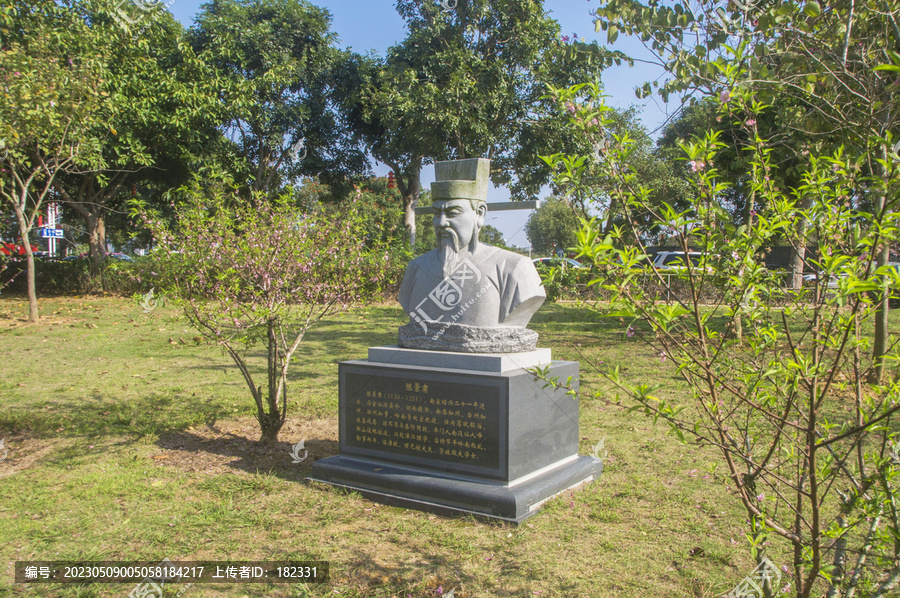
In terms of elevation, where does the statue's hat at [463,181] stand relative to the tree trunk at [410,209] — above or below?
below

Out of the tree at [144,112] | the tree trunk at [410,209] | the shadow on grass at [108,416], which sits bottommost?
the shadow on grass at [108,416]

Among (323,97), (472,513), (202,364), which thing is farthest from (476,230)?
(323,97)

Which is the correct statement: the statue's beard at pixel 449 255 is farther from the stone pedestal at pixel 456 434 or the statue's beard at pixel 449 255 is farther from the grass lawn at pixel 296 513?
the grass lawn at pixel 296 513

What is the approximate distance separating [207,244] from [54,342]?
691 centimetres

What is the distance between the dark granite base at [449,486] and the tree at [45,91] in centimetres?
656

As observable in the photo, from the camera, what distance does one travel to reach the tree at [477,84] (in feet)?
46.9

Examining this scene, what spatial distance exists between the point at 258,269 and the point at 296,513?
221 centimetres

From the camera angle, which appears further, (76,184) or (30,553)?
(76,184)

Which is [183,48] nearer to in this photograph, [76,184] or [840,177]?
[76,184]

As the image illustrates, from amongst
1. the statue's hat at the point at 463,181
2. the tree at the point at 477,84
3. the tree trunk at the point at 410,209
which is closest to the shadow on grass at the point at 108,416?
the statue's hat at the point at 463,181

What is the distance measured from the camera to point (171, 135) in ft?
51.9

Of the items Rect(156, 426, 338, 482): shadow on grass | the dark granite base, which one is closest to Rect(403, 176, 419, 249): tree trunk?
Rect(156, 426, 338, 482): shadow on grass

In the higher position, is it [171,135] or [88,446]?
[171,135]

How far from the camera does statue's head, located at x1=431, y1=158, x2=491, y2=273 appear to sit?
4.89 meters
